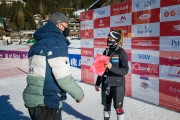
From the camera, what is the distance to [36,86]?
2.52 metres

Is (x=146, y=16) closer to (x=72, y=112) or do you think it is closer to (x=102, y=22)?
(x=102, y=22)

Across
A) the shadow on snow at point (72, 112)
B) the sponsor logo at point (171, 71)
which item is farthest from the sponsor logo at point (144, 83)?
the shadow on snow at point (72, 112)

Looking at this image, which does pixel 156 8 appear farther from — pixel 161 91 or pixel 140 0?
pixel 161 91

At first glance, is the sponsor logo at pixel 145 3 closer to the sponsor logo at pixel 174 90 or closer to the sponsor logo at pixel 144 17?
the sponsor logo at pixel 144 17

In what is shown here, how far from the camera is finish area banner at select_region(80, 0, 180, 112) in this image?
5.26 m

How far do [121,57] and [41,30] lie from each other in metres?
1.54

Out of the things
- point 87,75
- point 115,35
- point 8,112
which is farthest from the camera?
point 87,75

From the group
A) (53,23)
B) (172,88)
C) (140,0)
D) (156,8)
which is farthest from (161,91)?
(53,23)

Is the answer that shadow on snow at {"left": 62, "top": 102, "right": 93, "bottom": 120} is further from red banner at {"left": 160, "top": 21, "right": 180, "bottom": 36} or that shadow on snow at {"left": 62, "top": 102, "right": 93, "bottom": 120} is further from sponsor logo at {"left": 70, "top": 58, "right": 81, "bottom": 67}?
sponsor logo at {"left": 70, "top": 58, "right": 81, "bottom": 67}

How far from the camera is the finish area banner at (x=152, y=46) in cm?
526

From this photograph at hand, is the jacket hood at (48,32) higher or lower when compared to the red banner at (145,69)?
higher

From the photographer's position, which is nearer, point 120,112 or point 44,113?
point 44,113

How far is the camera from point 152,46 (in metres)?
5.80

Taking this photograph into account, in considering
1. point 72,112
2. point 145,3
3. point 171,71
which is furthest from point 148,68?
point 72,112
